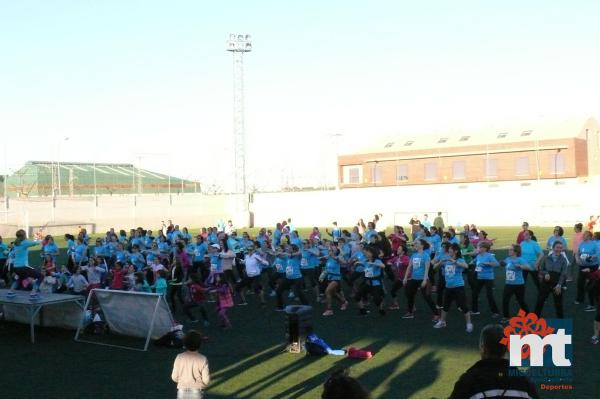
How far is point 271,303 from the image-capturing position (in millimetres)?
16234

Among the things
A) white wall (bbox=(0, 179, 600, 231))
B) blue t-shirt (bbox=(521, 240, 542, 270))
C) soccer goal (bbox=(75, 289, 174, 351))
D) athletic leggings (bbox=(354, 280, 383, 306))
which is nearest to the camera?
soccer goal (bbox=(75, 289, 174, 351))

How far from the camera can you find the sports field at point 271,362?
870 centimetres

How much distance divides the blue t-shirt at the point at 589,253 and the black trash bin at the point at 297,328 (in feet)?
20.9

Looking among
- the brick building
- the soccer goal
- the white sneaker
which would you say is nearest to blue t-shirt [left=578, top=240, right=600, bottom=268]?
the white sneaker

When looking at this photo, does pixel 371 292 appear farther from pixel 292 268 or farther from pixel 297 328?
pixel 297 328

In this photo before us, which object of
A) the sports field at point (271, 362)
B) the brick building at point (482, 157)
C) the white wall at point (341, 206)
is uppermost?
the brick building at point (482, 157)

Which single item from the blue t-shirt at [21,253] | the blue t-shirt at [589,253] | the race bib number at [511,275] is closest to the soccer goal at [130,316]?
the blue t-shirt at [21,253]

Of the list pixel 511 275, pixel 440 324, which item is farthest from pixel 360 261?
pixel 511 275

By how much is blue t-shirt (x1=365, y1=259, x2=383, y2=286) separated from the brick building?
4617 centimetres

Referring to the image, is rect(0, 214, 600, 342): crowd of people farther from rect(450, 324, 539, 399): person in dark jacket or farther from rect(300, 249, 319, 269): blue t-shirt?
rect(450, 324, 539, 399): person in dark jacket

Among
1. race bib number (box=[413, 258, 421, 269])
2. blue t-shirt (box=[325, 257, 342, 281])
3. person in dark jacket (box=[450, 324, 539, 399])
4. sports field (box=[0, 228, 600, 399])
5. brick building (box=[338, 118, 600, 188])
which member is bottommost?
sports field (box=[0, 228, 600, 399])

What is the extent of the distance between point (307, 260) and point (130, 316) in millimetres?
5136

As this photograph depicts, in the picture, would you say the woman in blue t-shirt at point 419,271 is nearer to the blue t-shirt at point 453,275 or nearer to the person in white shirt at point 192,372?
the blue t-shirt at point 453,275

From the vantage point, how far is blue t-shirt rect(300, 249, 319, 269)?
1585 cm
